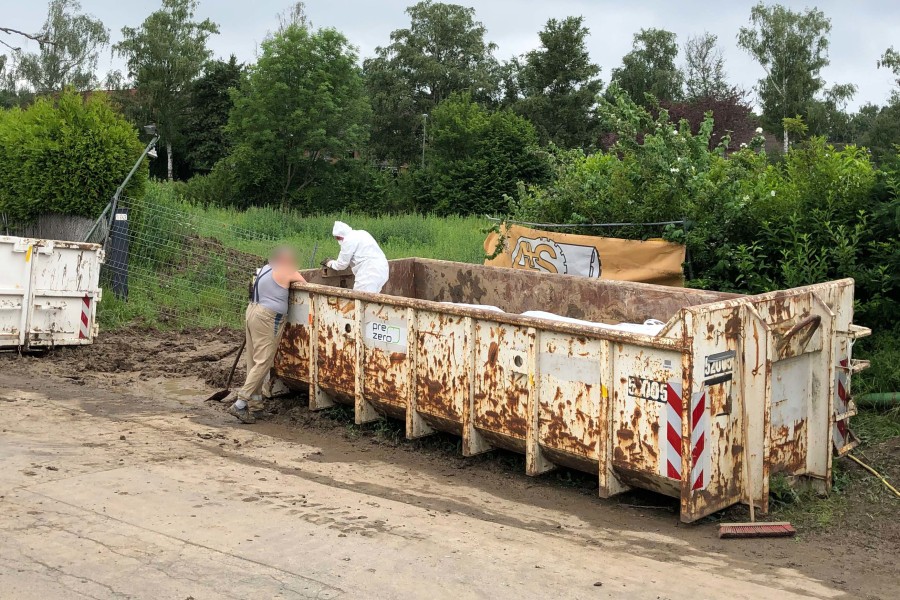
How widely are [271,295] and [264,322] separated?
0.26 m

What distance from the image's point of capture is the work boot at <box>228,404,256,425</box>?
31.7 feet

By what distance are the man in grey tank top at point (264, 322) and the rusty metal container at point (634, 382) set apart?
1.31 feet

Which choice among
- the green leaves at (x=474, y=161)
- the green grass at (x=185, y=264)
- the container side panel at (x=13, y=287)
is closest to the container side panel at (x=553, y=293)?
the green grass at (x=185, y=264)

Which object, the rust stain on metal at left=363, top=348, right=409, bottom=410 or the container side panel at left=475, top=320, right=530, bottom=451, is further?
the rust stain on metal at left=363, top=348, right=409, bottom=410

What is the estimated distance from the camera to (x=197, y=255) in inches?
656

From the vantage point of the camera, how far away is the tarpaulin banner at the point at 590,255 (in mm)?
A: 11430

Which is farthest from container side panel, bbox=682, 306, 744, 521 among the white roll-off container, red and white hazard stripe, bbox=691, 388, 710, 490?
the white roll-off container

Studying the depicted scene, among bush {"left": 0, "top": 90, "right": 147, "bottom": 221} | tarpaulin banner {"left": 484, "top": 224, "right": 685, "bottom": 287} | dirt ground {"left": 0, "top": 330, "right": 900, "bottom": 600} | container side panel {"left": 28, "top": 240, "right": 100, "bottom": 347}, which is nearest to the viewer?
dirt ground {"left": 0, "top": 330, "right": 900, "bottom": 600}

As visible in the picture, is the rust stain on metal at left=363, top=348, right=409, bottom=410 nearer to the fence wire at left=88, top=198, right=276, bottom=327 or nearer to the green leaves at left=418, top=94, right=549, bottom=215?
the fence wire at left=88, top=198, right=276, bottom=327

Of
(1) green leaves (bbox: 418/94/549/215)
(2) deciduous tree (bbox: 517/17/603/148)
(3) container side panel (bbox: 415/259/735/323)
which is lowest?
(3) container side panel (bbox: 415/259/735/323)

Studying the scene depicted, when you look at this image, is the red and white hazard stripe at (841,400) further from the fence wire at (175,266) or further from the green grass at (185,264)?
the fence wire at (175,266)

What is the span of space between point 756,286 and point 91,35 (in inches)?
2492

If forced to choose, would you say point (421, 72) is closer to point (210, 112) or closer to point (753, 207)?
point (210, 112)

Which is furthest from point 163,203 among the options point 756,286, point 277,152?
point 277,152
